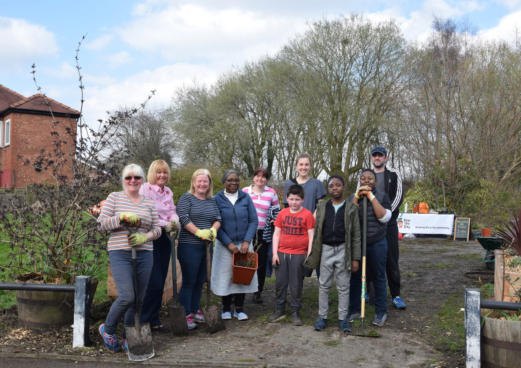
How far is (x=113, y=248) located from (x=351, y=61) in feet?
83.2

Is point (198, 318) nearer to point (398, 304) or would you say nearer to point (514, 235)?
point (398, 304)

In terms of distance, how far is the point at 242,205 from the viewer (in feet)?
19.8

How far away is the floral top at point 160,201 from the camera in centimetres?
533

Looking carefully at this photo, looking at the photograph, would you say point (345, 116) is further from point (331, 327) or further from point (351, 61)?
point (331, 327)

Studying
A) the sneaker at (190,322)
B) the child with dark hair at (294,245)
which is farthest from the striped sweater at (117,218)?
the child with dark hair at (294,245)

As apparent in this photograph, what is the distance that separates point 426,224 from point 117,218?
1369cm

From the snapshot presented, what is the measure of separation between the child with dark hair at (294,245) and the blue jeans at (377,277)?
2.16ft

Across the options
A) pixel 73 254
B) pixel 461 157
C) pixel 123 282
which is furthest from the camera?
pixel 461 157

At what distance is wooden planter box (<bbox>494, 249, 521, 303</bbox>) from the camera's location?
15.3ft

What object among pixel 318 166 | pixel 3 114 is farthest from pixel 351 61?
pixel 3 114

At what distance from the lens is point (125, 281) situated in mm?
4621

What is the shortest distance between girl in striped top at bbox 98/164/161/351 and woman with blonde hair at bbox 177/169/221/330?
686 millimetres

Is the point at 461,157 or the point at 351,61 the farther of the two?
the point at 351,61

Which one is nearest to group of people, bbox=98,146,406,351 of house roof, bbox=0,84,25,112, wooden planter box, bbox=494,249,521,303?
wooden planter box, bbox=494,249,521,303
